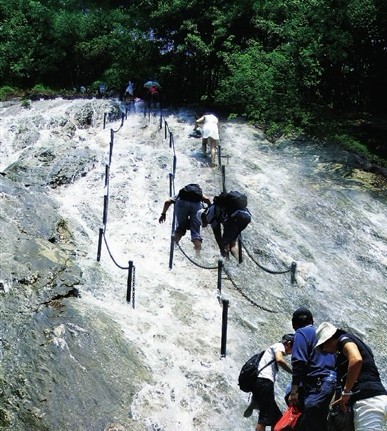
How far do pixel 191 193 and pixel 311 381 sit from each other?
4.33 metres

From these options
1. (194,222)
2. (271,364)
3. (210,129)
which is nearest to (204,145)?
(210,129)

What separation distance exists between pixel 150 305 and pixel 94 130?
10.3 meters

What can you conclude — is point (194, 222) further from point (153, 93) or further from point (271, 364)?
point (153, 93)

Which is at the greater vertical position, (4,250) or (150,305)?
(4,250)

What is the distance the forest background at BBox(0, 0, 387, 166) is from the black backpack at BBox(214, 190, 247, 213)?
9.24 metres

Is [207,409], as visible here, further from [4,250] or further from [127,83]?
[127,83]

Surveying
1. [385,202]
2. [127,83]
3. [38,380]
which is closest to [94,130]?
[127,83]

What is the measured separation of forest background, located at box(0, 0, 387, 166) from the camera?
58.8 feet

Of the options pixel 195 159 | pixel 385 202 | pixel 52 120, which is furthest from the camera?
pixel 52 120

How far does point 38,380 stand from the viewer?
6.71 metres

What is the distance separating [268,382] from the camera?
5727mm

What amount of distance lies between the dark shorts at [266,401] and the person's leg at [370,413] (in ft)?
3.88

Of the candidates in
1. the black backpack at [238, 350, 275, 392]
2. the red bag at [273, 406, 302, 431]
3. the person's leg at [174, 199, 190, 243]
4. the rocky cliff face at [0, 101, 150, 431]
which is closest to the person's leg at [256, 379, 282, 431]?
the black backpack at [238, 350, 275, 392]

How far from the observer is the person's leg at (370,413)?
15.1 feet
